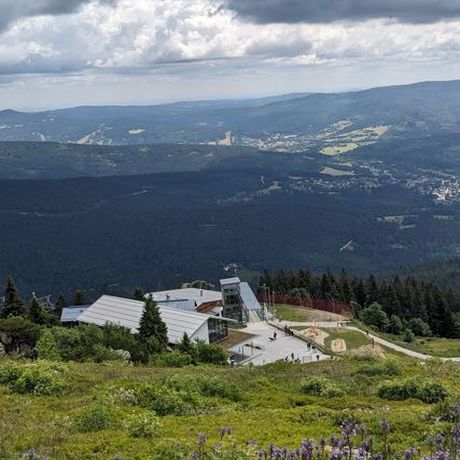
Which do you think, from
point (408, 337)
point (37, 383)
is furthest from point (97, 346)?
point (408, 337)

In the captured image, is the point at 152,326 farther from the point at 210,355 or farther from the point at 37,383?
the point at 37,383

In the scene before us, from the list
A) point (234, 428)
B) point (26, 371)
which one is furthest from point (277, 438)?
point (26, 371)

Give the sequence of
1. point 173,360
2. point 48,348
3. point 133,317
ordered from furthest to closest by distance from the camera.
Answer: point 133,317, point 173,360, point 48,348

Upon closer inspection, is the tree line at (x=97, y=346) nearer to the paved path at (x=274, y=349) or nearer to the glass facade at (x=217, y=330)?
the paved path at (x=274, y=349)

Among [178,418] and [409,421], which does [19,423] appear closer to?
[178,418]

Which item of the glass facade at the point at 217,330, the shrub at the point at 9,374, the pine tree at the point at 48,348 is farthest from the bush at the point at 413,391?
the glass facade at the point at 217,330

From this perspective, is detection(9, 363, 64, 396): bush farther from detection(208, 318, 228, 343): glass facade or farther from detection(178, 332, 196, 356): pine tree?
detection(208, 318, 228, 343): glass facade
